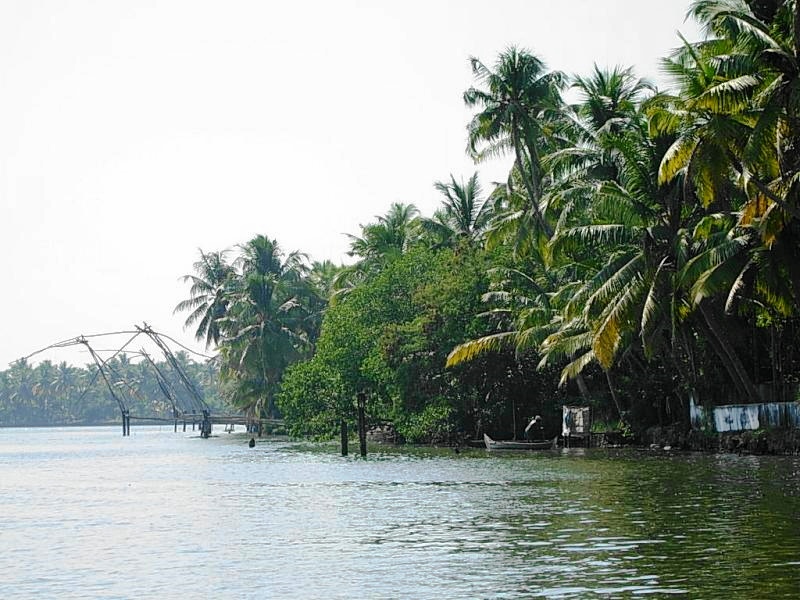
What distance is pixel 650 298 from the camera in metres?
34.4

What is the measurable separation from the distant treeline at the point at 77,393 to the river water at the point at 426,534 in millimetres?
154365

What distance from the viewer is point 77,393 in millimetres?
190500

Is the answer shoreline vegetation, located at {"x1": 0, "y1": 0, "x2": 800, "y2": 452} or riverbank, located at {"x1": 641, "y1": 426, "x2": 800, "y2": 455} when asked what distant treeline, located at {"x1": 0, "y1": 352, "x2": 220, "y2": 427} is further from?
riverbank, located at {"x1": 641, "y1": 426, "x2": 800, "y2": 455}

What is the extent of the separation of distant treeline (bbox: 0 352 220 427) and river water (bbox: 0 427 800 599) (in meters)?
154

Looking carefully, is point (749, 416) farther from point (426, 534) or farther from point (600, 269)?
point (426, 534)

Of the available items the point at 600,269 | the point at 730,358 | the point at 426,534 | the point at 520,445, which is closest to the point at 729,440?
the point at 730,358

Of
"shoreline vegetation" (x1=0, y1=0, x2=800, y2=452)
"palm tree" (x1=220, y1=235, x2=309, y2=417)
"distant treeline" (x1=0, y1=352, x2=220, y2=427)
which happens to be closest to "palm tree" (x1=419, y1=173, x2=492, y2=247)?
"shoreline vegetation" (x1=0, y1=0, x2=800, y2=452)

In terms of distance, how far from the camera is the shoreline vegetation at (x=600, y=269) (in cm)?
2833

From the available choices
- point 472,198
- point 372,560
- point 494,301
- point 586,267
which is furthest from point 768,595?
point 472,198

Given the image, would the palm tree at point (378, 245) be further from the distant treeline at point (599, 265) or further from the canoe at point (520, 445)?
the canoe at point (520, 445)

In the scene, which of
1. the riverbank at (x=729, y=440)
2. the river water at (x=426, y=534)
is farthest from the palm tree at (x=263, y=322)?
the river water at (x=426, y=534)

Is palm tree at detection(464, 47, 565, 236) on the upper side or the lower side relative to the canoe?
upper

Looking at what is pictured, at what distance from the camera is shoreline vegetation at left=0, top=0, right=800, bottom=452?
28328mm

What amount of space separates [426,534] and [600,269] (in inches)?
873
